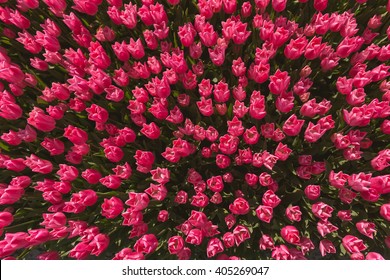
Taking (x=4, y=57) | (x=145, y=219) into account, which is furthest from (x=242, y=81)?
(x=4, y=57)

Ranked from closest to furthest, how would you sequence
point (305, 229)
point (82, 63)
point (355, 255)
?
1. point (355, 255)
2. point (82, 63)
3. point (305, 229)

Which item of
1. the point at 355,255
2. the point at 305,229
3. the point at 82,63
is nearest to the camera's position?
the point at 355,255

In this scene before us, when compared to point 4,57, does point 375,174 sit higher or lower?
lower

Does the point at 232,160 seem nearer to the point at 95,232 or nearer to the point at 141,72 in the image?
the point at 141,72

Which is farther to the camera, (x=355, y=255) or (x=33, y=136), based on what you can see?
(x=33, y=136)

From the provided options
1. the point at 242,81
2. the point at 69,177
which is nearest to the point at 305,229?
the point at 242,81

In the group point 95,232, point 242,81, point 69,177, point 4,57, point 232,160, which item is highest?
→ point 4,57
